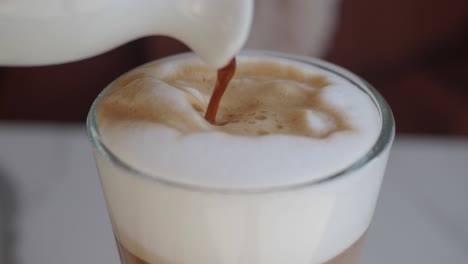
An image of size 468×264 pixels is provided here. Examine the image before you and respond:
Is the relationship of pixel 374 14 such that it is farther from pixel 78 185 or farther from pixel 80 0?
pixel 80 0

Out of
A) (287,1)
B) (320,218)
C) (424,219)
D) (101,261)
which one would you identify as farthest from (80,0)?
(287,1)

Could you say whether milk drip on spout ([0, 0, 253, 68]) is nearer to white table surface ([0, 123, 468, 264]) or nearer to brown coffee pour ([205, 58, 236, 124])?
brown coffee pour ([205, 58, 236, 124])

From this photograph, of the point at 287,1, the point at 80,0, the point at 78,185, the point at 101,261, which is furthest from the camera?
the point at 287,1

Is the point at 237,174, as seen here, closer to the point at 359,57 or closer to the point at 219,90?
the point at 219,90

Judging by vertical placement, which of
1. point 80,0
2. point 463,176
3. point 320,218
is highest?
point 80,0

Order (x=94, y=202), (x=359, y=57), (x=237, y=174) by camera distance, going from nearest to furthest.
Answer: (x=237, y=174)
(x=94, y=202)
(x=359, y=57)

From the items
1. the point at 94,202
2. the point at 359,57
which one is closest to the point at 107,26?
the point at 94,202
